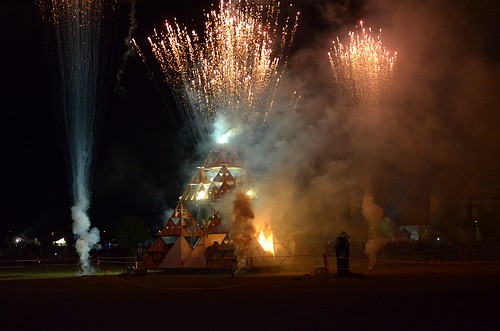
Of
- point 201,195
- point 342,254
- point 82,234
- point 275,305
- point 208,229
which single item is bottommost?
point 275,305

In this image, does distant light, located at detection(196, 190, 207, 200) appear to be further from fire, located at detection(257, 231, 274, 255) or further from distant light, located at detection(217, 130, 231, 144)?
fire, located at detection(257, 231, 274, 255)

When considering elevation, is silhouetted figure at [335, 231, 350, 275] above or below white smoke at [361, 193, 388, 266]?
below

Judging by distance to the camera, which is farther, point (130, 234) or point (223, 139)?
point (130, 234)

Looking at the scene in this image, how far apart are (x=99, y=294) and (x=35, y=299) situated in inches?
58.0

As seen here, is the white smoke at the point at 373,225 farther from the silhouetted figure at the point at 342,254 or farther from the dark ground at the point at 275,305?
the dark ground at the point at 275,305

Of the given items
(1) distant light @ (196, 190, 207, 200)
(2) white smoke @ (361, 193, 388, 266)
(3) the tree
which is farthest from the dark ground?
(3) the tree

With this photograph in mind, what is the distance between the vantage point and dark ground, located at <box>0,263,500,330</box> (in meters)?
8.13

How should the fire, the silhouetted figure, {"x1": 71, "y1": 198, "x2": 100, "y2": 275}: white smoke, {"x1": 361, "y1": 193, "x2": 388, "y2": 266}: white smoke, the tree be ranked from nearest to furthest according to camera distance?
the silhouetted figure < {"x1": 71, "y1": 198, "x2": 100, "y2": 275}: white smoke < {"x1": 361, "y1": 193, "x2": 388, "y2": 266}: white smoke < the fire < the tree

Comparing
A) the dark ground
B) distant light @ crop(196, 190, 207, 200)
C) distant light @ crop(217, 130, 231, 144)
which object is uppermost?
distant light @ crop(217, 130, 231, 144)

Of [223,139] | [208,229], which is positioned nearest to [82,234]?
[208,229]

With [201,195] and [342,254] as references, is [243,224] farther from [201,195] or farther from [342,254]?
[342,254]

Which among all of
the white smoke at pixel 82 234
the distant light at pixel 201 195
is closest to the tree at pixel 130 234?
the distant light at pixel 201 195

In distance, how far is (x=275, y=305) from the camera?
1023 centimetres

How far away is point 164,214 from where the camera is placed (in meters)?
45.9
